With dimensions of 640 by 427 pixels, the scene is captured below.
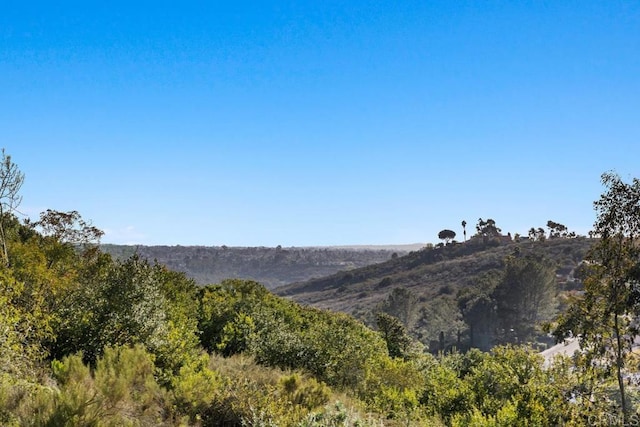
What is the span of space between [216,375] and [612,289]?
39.8ft

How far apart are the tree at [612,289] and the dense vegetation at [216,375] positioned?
230mm

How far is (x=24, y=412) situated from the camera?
262 inches

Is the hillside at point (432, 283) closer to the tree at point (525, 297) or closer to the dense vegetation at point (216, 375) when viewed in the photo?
the tree at point (525, 297)

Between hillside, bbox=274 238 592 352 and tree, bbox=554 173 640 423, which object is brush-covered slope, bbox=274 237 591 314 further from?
tree, bbox=554 173 640 423

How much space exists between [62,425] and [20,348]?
2.77 m

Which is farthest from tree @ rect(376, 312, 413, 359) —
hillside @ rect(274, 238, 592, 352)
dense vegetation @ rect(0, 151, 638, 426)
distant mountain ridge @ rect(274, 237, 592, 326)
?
distant mountain ridge @ rect(274, 237, 592, 326)

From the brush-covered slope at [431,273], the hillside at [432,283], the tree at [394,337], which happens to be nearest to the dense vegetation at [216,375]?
the tree at [394,337]

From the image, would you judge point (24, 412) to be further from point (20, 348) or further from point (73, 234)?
point (73, 234)

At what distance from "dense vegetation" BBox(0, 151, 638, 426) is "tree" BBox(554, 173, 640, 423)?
0.75 ft

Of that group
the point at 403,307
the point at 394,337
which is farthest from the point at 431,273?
the point at 394,337

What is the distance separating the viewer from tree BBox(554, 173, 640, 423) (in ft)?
48.4

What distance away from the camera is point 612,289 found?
15.1 meters

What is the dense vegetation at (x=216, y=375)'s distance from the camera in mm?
7840

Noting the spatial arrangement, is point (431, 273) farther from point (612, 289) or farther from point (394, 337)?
point (612, 289)
